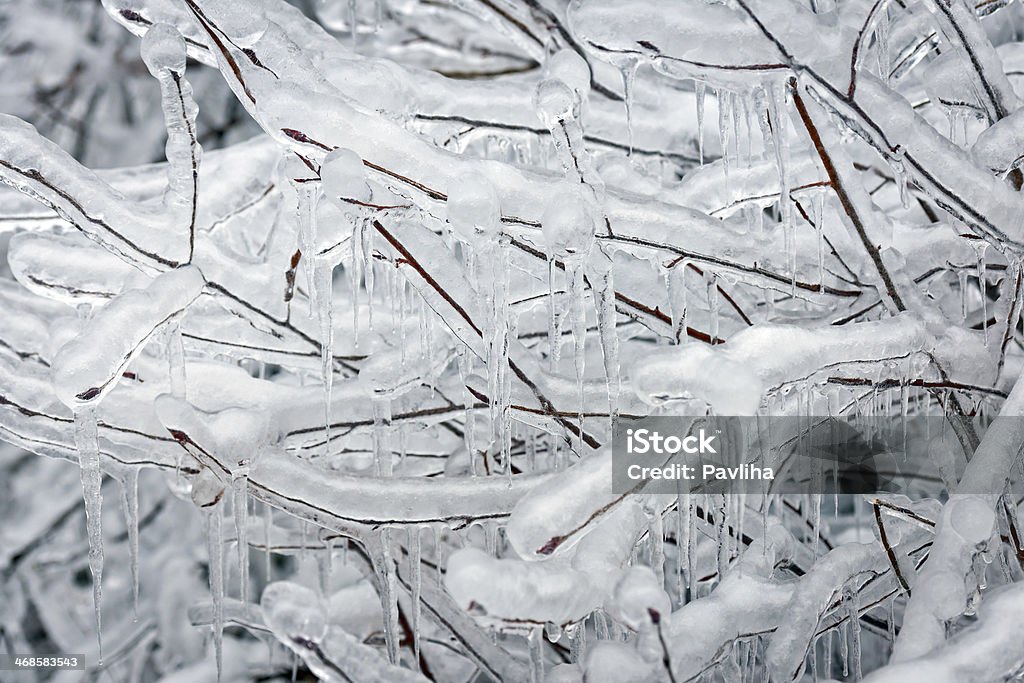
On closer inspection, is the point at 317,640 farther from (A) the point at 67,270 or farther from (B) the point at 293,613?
(A) the point at 67,270

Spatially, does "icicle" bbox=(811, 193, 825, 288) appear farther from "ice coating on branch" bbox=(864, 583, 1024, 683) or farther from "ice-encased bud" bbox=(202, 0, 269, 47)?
"ice-encased bud" bbox=(202, 0, 269, 47)

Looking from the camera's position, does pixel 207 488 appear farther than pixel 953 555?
Yes

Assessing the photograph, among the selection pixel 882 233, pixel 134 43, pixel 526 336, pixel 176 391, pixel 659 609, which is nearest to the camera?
pixel 659 609

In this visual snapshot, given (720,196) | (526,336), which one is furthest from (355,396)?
(720,196)

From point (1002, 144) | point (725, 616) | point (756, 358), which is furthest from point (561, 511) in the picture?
point (1002, 144)

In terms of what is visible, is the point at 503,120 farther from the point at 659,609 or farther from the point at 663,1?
the point at 659,609
